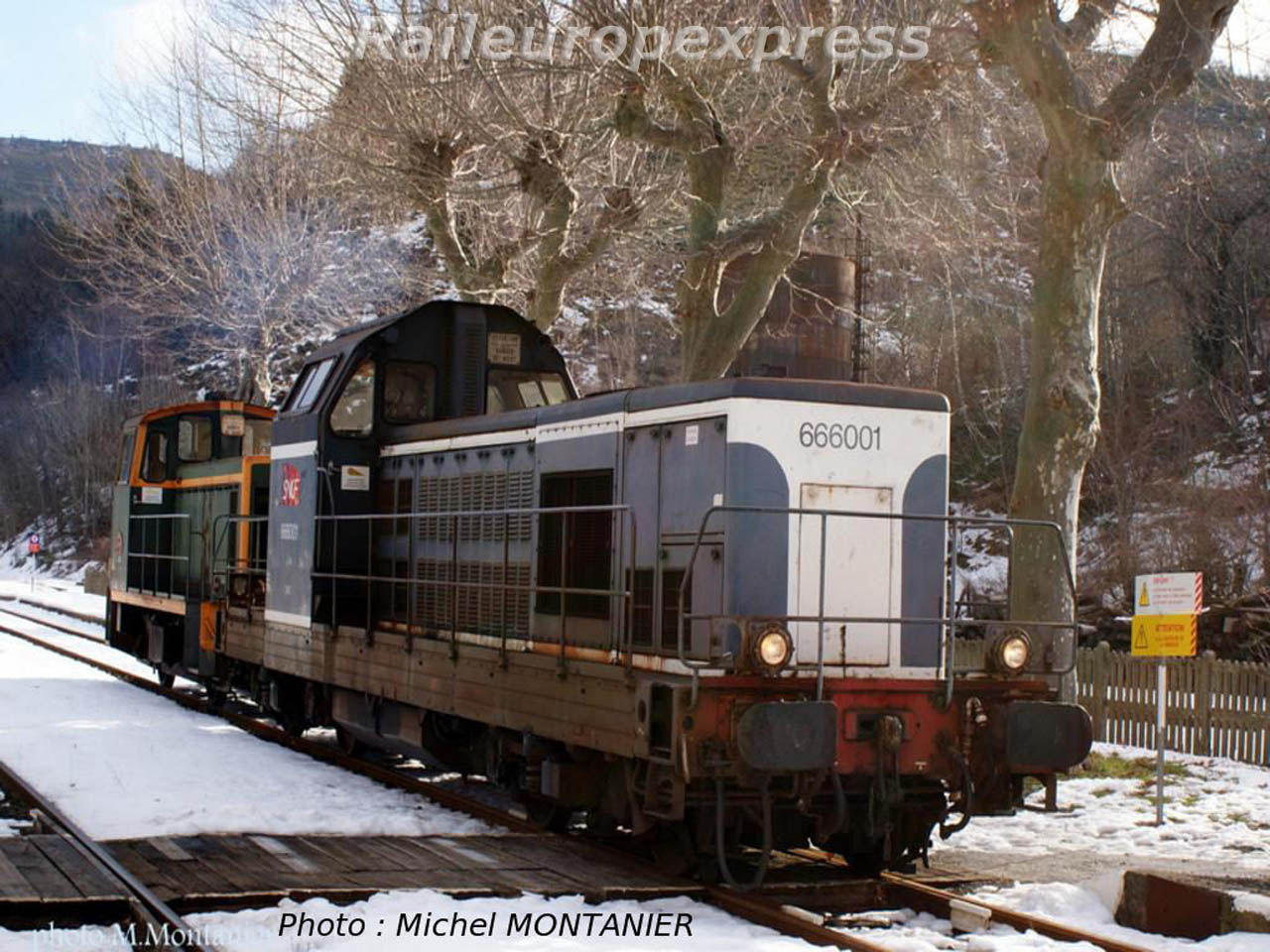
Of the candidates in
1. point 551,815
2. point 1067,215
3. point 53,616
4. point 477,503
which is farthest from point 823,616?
point 53,616

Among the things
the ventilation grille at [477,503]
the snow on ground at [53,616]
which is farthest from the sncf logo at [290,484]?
the snow on ground at [53,616]

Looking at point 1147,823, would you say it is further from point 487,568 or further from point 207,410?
point 207,410

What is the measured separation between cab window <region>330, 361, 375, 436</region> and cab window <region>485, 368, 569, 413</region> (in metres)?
0.98

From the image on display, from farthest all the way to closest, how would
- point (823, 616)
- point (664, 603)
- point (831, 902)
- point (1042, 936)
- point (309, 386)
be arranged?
point (309, 386) < point (664, 603) < point (831, 902) < point (823, 616) < point (1042, 936)

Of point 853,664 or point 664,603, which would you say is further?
point 664,603

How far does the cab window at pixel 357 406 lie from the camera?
450 inches

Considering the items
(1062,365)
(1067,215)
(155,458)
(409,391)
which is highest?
(1067,215)

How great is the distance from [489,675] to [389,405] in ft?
11.1

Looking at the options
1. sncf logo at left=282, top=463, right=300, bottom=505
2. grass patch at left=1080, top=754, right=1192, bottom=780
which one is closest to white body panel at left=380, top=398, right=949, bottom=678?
sncf logo at left=282, top=463, right=300, bottom=505

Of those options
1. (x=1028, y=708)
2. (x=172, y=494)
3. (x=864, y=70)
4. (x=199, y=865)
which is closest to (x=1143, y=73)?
(x=864, y=70)

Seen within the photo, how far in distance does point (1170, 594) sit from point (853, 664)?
3.86 metres

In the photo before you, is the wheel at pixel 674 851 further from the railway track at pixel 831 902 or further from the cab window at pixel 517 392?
the cab window at pixel 517 392

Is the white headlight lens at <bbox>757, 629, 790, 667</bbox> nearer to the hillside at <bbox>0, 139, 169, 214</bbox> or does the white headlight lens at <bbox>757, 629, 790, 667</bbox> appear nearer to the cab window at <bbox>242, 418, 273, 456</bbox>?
the cab window at <bbox>242, 418, 273, 456</bbox>

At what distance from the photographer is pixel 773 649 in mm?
7094
